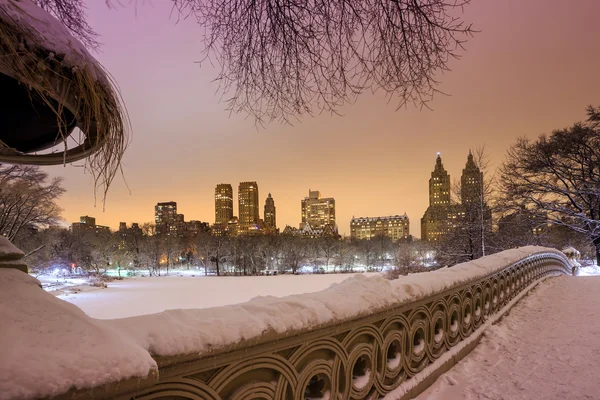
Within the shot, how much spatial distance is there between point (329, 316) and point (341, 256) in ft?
267

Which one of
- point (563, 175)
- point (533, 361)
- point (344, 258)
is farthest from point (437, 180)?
point (533, 361)

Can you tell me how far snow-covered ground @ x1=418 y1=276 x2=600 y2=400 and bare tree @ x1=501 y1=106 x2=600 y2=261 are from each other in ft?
59.2

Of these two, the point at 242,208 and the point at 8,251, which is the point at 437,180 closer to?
the point at 8,251

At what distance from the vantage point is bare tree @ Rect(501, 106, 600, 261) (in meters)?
20.7

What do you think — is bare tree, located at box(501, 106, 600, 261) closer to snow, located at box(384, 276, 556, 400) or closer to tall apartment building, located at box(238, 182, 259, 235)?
snow, located at box(384, 276, 556, 400)

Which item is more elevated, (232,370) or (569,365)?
(232,370)

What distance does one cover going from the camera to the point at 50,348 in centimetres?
104

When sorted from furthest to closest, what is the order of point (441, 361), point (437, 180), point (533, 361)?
1. point (437, 180)
2. point (533, 361)
3. point (441, 361)

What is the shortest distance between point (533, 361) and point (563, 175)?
23121 mm

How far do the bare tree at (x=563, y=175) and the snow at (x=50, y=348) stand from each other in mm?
24798

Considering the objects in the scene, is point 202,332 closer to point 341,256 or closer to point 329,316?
point 329,316

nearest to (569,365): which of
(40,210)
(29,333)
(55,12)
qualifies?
(29,333)

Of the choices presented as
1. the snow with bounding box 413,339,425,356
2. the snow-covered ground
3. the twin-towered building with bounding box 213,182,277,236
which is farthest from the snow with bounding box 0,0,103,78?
the twin-towered building with bounding box 213,182,277,236

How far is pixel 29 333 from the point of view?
1.06 metres
